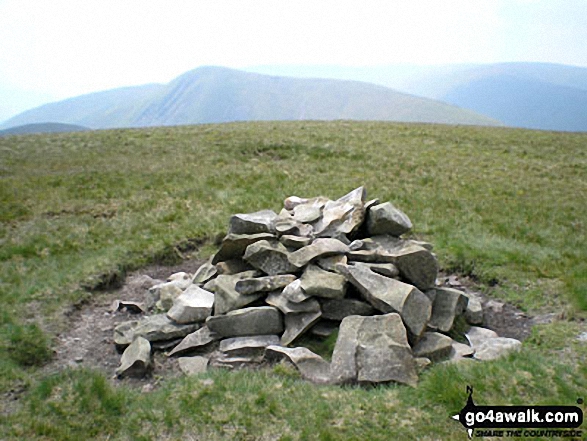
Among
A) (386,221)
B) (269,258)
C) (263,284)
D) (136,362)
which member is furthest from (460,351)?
(136,362)

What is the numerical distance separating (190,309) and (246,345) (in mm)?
1645

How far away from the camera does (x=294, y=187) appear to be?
20.5m

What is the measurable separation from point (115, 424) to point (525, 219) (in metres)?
15.3

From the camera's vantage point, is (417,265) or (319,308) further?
(417,265)

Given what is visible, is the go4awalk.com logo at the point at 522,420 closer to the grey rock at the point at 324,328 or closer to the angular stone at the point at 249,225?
the grey rock at the point at 324,328

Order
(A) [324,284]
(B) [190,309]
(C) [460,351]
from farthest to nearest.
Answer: (B) [190,309] < (A) [324,284] < (C) [460,351]

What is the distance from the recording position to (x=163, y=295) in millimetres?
10953

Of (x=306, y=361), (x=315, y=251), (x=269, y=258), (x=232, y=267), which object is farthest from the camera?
(x=232, y=267)

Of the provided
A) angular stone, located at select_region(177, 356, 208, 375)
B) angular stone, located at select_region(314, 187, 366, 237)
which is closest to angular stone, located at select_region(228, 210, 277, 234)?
angular stone, located at select_region(314, 187, 366, 237)

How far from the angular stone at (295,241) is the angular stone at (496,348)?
4.21m

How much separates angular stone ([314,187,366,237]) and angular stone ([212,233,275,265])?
1354mm

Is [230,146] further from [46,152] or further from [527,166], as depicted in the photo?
[527,166]

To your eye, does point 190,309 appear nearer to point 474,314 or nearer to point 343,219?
point 343,219

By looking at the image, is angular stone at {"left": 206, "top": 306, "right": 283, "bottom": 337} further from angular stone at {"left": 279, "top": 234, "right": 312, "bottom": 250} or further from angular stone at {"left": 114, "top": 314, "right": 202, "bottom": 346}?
angular stone at {"left": 279, "top": 234, "right": 312, "bottom": 250}
